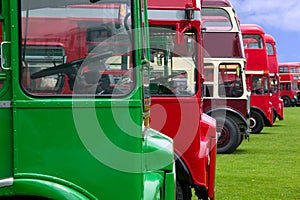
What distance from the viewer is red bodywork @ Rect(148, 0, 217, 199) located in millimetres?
7184

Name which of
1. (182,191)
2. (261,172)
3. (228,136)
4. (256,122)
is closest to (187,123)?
(182,191)

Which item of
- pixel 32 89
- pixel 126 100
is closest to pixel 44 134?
pixel 32 89

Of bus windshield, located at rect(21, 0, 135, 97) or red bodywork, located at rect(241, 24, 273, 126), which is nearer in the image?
bus windshield, located at rect(21, 0, 135, 97)

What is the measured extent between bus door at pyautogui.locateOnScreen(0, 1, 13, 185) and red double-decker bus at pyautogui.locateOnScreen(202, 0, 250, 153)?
11.8m

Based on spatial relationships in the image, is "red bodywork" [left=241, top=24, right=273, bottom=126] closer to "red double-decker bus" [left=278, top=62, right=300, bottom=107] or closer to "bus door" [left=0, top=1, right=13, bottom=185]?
"bus door" [left=0, top=1, right=13, bottom=185]

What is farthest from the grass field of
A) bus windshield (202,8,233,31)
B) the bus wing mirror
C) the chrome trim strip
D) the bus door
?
the bus door

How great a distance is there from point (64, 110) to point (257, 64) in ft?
Result: 60.8

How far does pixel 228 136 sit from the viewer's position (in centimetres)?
1528

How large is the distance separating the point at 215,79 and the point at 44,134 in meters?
12.5

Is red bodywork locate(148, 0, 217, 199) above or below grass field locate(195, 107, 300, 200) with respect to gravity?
above

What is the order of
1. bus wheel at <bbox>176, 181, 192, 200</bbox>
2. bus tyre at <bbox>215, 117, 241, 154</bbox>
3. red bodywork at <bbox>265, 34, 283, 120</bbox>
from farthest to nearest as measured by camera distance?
red bodywork at <bbox>265, 34, 283, 120</bbox>, bus tyre at <bbox>215, 117, 241, 154</bbox>, bus wheel at <bbox>176, 181, 192, 200</bbox>

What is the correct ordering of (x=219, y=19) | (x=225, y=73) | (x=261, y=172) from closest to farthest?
(x=261, y=172) → (x=225, y=73) → (x=219, y=19)

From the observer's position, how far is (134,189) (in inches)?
139

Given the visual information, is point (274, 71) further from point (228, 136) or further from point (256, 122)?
point (228, 136)
